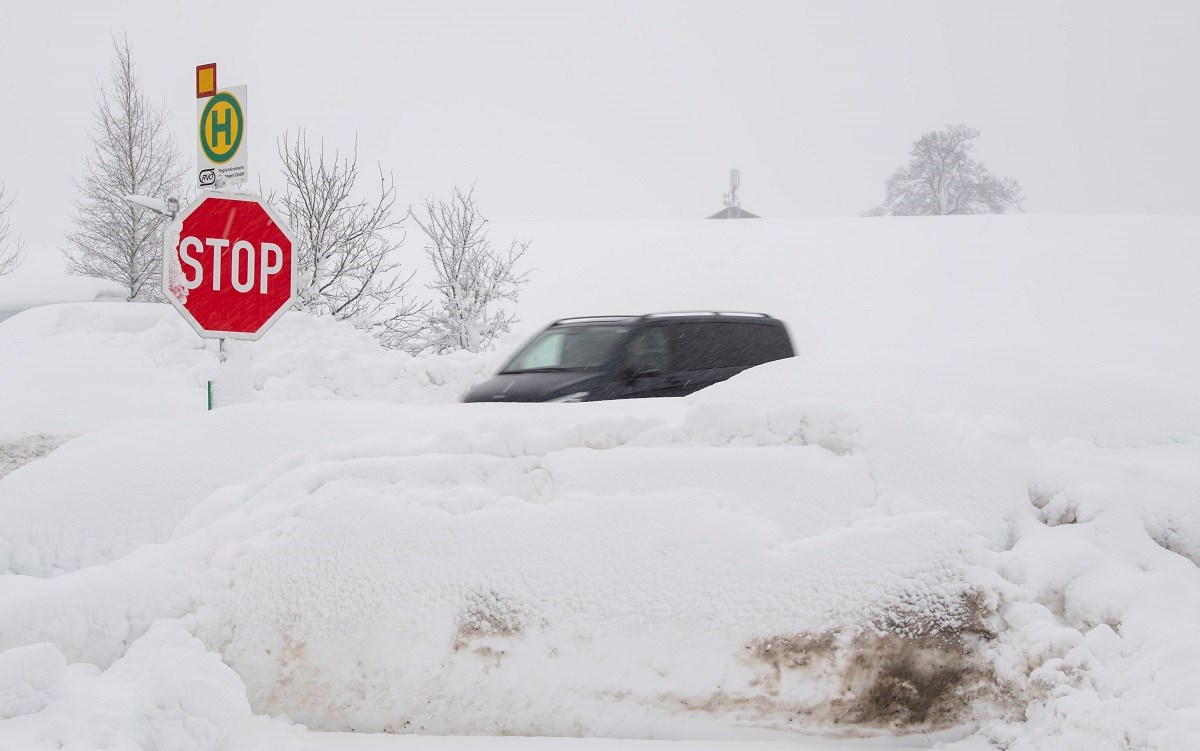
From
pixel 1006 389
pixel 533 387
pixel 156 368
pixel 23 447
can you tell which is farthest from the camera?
pixel 156 368

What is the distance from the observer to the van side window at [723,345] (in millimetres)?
8789

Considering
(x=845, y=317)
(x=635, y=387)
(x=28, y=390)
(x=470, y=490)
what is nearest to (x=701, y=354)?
(x=635, y=387)

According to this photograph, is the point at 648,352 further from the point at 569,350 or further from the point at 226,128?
the point at 226,128

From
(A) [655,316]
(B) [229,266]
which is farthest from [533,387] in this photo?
(B) [229,266]

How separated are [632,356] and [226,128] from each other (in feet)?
12.6

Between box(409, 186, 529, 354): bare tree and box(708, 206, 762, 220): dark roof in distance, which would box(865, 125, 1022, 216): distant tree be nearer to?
box(708, 206, 762, 220): dark roof in distance

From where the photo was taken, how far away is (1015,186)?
5884 centimetres

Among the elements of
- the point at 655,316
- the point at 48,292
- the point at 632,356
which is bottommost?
the point at 632,356

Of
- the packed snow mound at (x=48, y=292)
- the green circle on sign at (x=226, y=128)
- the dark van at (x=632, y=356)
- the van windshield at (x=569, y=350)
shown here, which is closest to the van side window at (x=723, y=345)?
the dark van at (x=632, y=356)

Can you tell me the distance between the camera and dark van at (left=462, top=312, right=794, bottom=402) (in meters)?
8.12

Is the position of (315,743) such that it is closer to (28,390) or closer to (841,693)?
(841,693)

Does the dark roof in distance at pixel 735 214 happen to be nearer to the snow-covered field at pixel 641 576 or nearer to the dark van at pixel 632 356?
the dark van at pixel 632 356

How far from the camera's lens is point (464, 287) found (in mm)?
26391

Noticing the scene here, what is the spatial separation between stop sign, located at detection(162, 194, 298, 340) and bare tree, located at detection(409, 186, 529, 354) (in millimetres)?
18297
